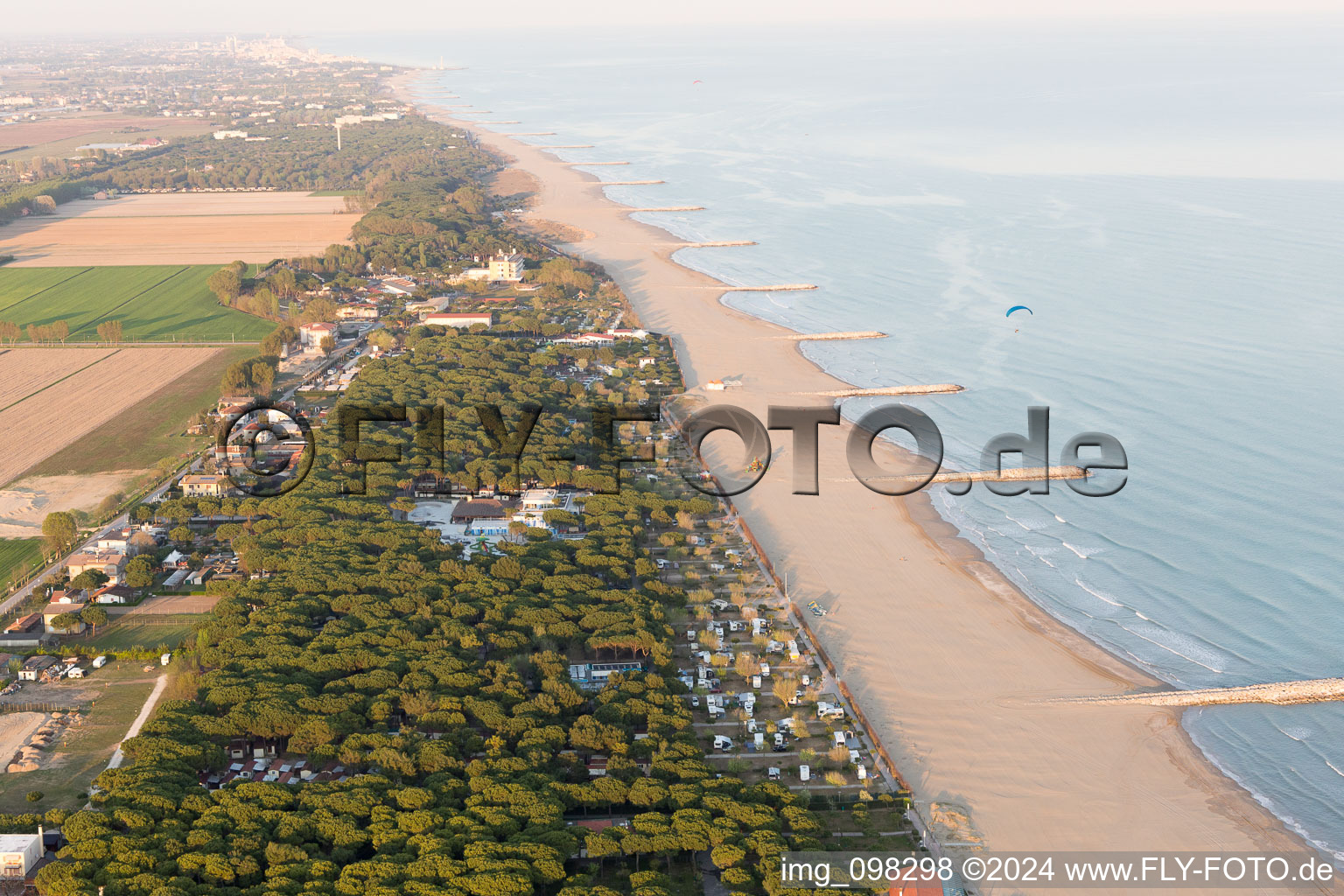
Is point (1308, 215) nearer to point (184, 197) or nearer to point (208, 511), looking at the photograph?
point (208, 511)

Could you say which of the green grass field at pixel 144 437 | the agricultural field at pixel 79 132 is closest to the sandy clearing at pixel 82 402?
the green grass field at pixel 144 437

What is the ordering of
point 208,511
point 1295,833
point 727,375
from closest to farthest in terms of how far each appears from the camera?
1. point 1295,833
2. point 208,511
3. point 727,375

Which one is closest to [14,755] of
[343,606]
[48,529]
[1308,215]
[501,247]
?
[343,606]

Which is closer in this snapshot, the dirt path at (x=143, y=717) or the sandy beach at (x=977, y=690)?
the sandy beach at (x=977, y=690)

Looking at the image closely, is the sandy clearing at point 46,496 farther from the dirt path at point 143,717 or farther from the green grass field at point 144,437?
the dirt path at point 143,717

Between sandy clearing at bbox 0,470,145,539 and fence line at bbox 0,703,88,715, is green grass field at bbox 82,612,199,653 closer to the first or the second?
fence line at bbox 0,703,88,715

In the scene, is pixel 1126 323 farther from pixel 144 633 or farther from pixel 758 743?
pixel 144 633
